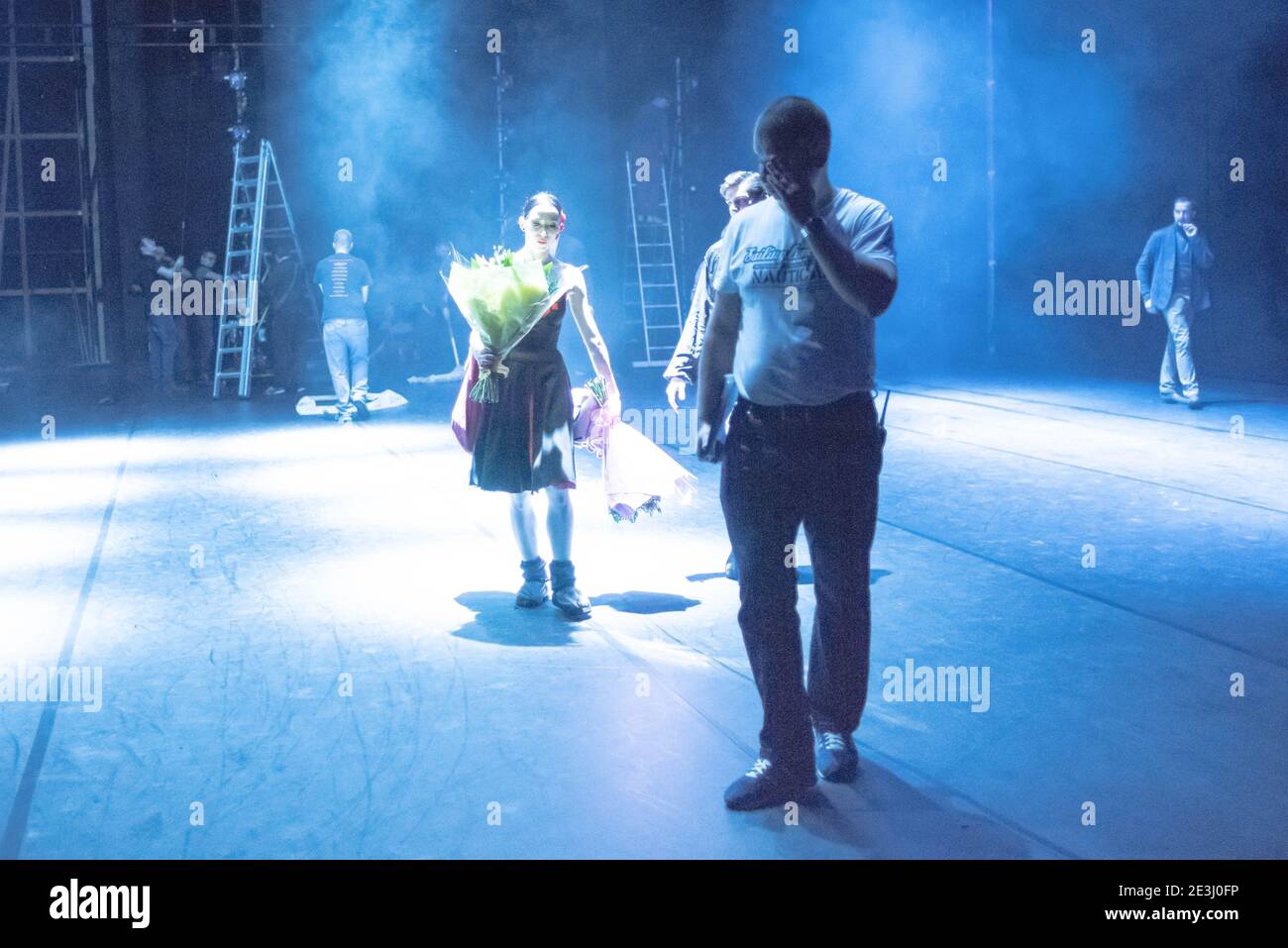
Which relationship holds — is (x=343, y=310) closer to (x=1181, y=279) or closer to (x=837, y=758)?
(x=1181, y=279)

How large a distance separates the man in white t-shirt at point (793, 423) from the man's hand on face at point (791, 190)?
0.02m

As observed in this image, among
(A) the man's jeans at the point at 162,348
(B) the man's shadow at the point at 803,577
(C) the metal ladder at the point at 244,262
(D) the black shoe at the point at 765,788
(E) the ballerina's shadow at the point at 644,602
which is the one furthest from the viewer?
(A) the man's jeans at the point at 162,348

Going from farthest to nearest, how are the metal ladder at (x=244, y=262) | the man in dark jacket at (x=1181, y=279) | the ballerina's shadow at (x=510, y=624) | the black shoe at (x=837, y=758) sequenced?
the metal ladder at (x=244, y=262) → the man in dark jacket at (x=1181, y=279) → the ballerina's shadow at (x=510, y=624) → the black shoe at (x=837, y=758)

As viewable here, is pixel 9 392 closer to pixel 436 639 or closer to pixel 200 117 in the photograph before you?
pixel 200 117

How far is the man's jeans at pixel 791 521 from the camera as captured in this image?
3.69 m

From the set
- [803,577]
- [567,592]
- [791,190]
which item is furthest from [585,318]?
[791,190]

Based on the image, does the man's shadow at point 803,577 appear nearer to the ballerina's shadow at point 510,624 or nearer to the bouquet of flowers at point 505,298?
the ballerina's shadow at point 510,624

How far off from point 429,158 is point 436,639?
14.5 m

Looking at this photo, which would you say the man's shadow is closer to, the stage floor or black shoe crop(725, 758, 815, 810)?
the stage floor

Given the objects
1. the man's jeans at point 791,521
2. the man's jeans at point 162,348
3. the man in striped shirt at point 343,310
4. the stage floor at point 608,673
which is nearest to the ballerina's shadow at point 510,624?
the stage floor at point 608,673

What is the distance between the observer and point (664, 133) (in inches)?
747

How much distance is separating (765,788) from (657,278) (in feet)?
53.5
